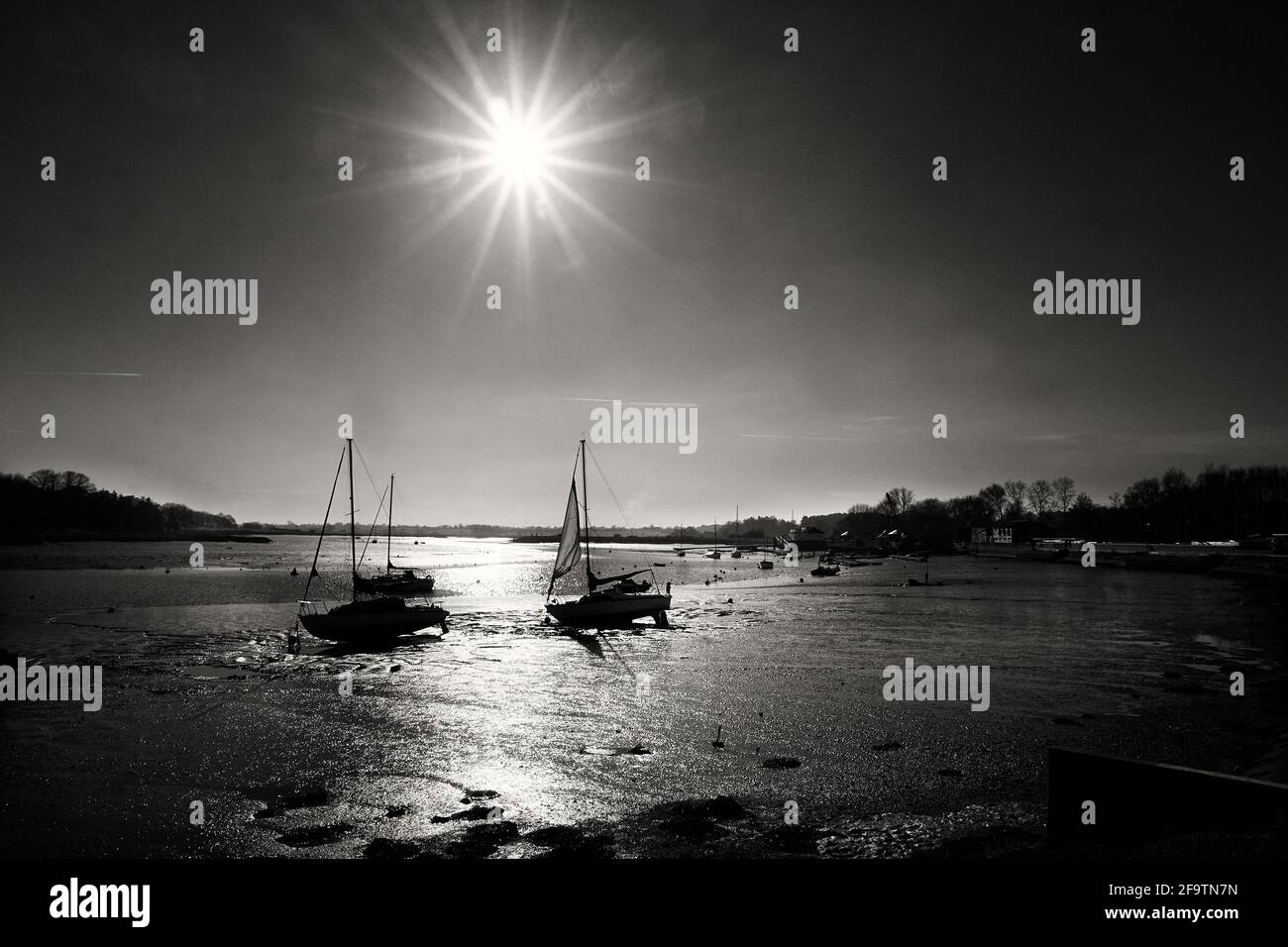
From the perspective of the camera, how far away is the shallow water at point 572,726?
41.4ft

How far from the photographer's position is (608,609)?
43094mm

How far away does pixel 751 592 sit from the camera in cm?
7438

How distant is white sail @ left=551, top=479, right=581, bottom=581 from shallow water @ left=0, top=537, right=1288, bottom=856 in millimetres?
6757

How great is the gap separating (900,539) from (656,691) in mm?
182097

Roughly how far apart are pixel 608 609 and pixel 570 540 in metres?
6.32

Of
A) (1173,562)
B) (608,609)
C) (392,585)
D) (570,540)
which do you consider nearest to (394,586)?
(392,585)

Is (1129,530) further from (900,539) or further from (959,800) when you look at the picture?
(959,800)

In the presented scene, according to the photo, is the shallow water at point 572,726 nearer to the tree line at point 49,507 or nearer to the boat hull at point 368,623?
the boat hull at point 368,623

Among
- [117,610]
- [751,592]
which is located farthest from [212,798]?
[751,592]
